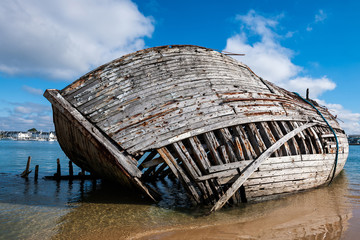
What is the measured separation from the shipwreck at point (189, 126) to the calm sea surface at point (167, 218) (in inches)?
19.3

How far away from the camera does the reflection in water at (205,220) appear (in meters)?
5.09

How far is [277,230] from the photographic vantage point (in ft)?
17.5

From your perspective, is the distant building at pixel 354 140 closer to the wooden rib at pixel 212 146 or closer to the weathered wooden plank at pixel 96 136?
the wooden rib at pixel 212 146

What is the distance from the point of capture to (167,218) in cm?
606

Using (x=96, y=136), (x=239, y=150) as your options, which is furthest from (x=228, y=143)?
(x=96, y=136)

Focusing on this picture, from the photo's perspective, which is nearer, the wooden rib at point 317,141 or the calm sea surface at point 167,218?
the calm sea surface at point 167,218

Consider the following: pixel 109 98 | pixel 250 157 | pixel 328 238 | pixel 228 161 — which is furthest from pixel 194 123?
pixel 328 238

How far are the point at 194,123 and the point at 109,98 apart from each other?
2408 millimetres

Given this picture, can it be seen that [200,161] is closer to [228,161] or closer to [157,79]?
[228,161]

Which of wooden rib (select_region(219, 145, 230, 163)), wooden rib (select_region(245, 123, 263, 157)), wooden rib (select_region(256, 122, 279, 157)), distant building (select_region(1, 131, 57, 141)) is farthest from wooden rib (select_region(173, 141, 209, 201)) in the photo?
distant building (select_region(1, 131, 57, 141))

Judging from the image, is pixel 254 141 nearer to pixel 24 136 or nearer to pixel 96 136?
pixel 96 136

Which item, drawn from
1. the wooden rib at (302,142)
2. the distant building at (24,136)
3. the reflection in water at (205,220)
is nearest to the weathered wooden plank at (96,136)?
the reflection in water at (205,220)

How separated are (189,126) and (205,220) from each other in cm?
233

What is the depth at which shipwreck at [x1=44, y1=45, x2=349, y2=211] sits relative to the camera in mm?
6133
